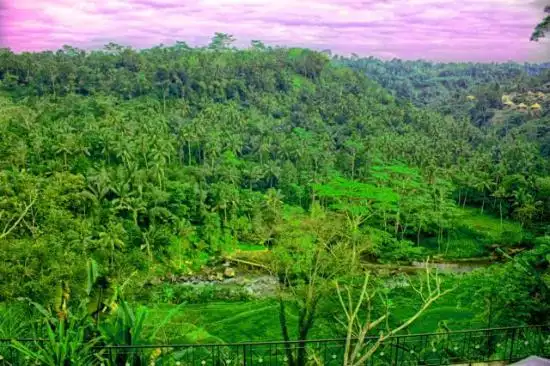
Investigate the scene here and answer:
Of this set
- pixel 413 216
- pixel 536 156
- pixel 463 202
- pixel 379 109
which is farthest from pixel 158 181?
pixel 379 109

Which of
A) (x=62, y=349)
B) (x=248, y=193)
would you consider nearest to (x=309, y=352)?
(x=62, y=349)

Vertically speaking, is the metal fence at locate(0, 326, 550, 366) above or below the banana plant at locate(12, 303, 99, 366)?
below

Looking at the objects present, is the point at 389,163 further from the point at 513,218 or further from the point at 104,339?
the point at 104,339

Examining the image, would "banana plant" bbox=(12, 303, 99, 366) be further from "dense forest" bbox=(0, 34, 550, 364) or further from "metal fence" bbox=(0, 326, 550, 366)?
"dense forest" bbox=(0, 34, 550, 364)

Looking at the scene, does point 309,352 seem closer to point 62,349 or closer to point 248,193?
point 62,349

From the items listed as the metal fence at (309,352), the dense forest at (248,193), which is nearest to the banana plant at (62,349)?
the metal fence at (309,352)

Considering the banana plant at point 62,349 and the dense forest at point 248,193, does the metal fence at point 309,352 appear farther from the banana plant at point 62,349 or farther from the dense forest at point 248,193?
the dense forest at point 248,193

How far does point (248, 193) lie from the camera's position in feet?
151

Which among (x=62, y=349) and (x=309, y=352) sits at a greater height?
(x=62, y=349)

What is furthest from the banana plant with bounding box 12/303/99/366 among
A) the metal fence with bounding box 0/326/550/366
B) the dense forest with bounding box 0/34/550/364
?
the dense forest with bounding box 0/34/550/364

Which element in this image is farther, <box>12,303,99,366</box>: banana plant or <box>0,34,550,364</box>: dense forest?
<box>0,34,550,364</box>: dense forest

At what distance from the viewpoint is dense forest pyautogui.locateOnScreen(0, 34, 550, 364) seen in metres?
15.6

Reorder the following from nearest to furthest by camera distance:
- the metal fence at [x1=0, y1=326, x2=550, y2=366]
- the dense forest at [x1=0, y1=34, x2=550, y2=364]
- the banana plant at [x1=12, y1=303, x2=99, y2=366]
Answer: the banana plant at [x1=12, y1=303, x2=99, y2=366] < the metal fence at [x1=0, y1=326, x2=550, y2=366] < the dense forest at [x1=0, y1=34, x2=550, y2=364]

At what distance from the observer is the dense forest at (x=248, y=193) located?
15.6 m
